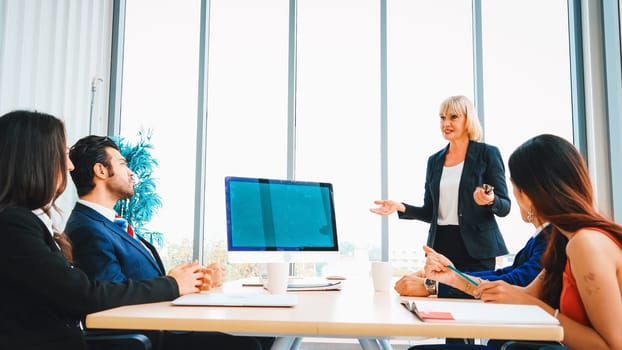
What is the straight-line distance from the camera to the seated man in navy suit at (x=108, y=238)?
5.82 ft

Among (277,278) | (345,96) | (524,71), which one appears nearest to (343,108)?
(345,96)

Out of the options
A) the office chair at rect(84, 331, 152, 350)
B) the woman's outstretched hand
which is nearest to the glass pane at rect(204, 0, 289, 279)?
the woman's outstretched hand

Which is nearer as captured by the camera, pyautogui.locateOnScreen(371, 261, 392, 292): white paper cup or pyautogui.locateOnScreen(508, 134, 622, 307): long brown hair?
pyautogui.locateOnScreen(508, 134, 622, 307): long brown hair

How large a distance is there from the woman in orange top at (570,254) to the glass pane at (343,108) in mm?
2568

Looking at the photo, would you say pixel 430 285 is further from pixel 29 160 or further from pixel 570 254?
pixel 29 160

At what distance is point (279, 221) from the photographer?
2.12 m

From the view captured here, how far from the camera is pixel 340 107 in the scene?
171 inches

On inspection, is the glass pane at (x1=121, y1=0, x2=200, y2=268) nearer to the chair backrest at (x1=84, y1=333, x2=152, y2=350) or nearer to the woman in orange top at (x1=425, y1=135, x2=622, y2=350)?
the chair backrest at (x1=84, y1=333, x2=152, y2=350)

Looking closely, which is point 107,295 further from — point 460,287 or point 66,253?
point 460,287

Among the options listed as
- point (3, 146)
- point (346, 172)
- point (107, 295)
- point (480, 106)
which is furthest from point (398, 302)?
point (480, 106)

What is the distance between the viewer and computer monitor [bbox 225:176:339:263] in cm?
203

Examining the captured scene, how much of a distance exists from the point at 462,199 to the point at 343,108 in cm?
179

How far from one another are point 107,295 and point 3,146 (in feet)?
1.66

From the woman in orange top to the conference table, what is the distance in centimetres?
21
